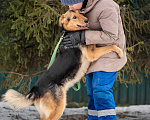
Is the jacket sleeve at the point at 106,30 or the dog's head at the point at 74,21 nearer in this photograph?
the jacket sleeve at the point at 106,30

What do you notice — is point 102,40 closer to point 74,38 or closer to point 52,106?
point 74,38

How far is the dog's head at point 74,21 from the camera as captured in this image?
2549mm

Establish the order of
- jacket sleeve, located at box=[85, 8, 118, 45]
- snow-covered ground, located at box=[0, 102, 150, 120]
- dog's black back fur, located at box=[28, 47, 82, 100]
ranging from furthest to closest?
snow-covered ground, located at box=[0, 102, 150, 120]
dog's black back fur, located at box=[28, 47, 82, 100]
jacket sleeve, located at box=[85, 8, 118, 45]

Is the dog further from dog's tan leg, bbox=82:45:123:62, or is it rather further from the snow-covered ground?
the snow-covered ground

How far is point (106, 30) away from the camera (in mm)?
2408

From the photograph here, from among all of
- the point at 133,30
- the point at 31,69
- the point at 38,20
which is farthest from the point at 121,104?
the point at 38,20

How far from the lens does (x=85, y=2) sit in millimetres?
2543

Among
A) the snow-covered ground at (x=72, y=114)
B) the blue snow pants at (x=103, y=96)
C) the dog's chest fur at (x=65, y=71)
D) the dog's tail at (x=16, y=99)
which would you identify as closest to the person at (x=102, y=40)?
the blue snow pants at (x=103, y=96)

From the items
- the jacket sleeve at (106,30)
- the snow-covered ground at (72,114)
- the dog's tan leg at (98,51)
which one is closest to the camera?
the jacket sleeve at (106,30)

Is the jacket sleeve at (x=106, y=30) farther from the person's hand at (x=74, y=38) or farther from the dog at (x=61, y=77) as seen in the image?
the dog at (x=61, y=77)

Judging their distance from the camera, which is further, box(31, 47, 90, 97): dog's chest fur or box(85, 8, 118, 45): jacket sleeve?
box(31, 47, 90, 97): dog's chest fur

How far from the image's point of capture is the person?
7.91 feet

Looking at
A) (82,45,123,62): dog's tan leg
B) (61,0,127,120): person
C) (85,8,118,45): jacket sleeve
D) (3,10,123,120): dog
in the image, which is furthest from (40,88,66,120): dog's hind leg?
(85,8,118,45): jacket sleeve


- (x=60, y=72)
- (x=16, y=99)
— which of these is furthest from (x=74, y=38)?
(x=16, y=99)
